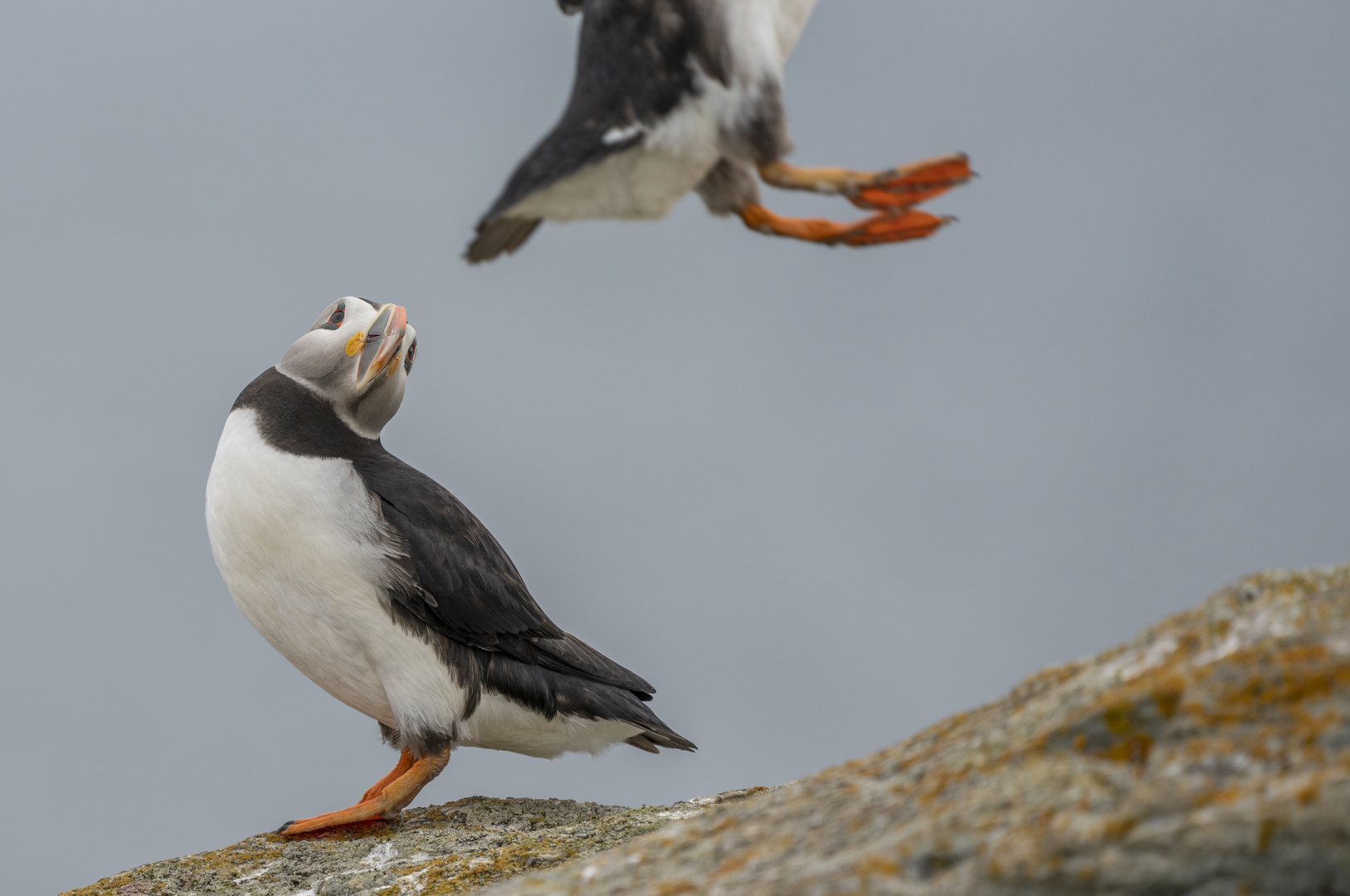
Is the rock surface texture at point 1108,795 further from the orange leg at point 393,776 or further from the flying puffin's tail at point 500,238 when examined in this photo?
the orange leg at point 393,776

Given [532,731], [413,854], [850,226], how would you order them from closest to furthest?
1. [850,226]
2. [413,854]
3. [532,731]

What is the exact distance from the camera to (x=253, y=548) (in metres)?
4.53

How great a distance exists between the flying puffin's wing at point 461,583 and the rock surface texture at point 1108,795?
1.99 metres

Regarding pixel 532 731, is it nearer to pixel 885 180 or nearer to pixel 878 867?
pixel 885 180

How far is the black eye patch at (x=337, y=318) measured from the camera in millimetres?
4836

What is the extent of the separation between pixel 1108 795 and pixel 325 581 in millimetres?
3280

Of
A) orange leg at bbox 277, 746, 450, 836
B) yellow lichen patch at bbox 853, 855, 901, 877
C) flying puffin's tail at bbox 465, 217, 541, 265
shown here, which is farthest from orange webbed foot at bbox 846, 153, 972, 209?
orange leg at bbox 277, 746, 450, 836

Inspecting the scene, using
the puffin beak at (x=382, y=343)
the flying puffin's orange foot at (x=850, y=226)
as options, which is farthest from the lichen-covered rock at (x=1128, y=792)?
the puffin beak at (x=382, y=343)

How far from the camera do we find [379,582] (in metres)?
4.47

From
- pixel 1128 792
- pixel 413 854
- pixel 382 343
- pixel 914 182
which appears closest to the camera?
pixel 1128 792

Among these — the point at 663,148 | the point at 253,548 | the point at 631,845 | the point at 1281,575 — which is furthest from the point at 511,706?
the point at 1281,575

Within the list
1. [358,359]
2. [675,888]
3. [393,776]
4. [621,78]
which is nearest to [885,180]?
[621,78]

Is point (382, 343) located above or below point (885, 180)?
above

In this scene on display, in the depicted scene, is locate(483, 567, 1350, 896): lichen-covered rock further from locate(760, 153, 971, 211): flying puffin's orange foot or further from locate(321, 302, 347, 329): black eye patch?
locate(321, 302, 347, 329): black eye patch
